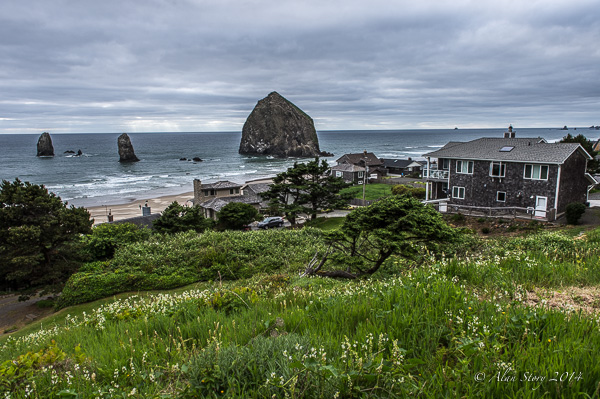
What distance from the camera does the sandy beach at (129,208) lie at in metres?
56.5

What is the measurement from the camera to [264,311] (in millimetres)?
5625

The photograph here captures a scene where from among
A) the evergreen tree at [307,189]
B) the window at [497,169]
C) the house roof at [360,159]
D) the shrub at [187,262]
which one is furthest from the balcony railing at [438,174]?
the house roof at [360,159]

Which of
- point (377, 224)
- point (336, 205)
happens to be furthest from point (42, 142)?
point (377, 224)

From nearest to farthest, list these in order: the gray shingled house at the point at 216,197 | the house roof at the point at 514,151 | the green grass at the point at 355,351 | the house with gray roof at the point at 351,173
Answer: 1. the green grass at the point at 355,351
2. the house roof at the point at 514,151
3. the gray shingled house at the point at 216,197
4. the house with gray roof at the point at 351,173

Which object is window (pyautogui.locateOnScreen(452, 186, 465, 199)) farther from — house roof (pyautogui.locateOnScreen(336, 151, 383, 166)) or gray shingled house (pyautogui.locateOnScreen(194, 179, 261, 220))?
house roof (pyautogui.locateOnScreen(336, 151, 383, 166))

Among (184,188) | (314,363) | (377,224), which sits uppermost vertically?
(314,363)

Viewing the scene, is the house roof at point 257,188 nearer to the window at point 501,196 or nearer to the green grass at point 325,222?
the green grass at point 325,222

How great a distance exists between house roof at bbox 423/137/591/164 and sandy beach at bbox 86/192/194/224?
1590 inches

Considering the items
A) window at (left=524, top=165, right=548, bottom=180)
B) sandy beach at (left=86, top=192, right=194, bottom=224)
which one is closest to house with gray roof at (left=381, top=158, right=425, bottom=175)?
sandy beach at (left=86, top=192, right=194, bottom=224)

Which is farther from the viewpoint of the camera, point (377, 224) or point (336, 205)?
point (336, 205)

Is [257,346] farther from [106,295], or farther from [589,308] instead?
[106,295]

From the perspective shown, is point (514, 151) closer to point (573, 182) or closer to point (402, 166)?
point (573, 182)

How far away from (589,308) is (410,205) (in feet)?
32.9

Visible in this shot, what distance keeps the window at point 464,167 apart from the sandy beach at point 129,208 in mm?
39841
